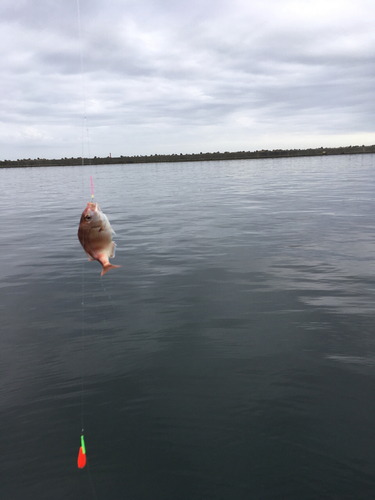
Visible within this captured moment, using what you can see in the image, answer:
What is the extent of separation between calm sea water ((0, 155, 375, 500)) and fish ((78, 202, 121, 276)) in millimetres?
2237

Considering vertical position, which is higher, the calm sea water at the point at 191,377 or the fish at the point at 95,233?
the fish at the point at 95,233

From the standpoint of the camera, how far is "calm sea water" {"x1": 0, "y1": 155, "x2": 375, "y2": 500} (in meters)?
3.70

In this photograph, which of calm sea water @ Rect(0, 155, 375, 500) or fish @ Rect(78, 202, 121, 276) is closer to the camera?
fish @ Rect(78, 202, 121, 276)

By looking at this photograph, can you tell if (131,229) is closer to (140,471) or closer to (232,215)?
(232,215)

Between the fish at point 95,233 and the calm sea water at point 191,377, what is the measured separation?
88.1 inches

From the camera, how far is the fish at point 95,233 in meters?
3.24

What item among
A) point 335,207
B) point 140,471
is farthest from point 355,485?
point 335,207

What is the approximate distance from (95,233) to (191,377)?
2.84 meters

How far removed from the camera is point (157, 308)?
7.37 meters

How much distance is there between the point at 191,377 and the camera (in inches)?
202

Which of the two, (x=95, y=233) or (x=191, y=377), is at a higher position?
(x=95, y=233)

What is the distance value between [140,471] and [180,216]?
49.5ft

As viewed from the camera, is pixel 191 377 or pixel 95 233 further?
pixel 191 377

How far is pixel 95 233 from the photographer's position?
3.26 metres
